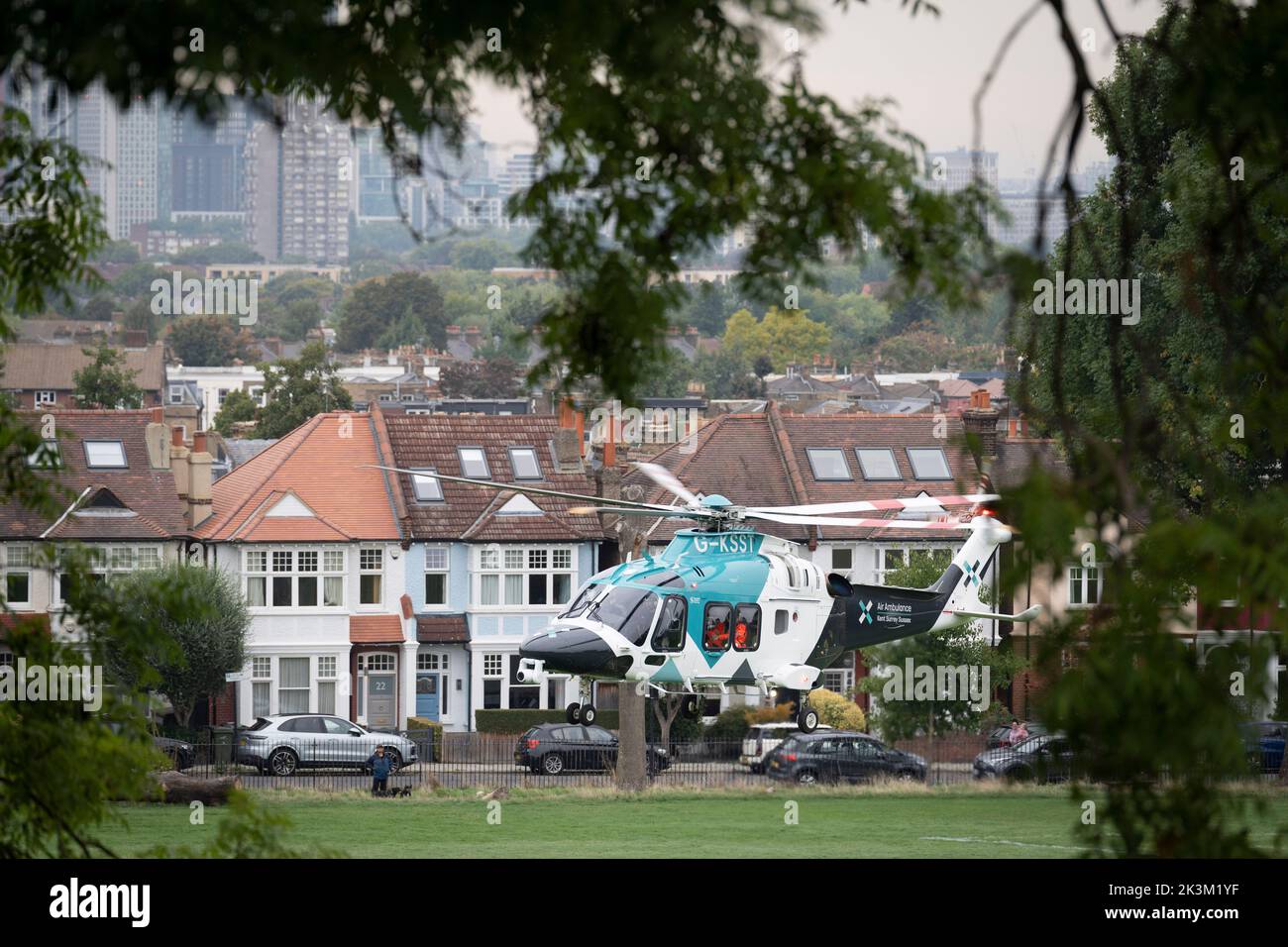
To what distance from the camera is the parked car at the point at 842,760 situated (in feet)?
151

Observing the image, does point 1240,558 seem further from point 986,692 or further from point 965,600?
point 986,692

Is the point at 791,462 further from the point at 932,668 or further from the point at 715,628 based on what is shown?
the point at 715,628

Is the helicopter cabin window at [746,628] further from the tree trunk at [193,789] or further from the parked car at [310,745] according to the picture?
the parked car at [310,745]

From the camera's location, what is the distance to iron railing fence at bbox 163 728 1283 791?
4547 cm

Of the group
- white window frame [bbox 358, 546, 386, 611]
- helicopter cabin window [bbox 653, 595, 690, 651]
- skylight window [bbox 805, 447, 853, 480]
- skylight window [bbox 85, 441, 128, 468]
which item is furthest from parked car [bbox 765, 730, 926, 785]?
skylight window [bbox 85, 441, 128, 468]

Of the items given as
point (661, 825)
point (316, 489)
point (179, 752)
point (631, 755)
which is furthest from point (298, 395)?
point (661, 825)

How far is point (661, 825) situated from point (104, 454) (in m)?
20.0

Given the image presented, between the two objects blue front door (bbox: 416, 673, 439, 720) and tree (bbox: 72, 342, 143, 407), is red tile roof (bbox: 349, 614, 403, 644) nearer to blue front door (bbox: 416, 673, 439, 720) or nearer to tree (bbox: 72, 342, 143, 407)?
blue front door (bbox: 416, 673, 439, 720)

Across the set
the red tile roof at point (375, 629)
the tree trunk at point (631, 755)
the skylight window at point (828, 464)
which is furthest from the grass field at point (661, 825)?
the skylight window at point (828, 464)

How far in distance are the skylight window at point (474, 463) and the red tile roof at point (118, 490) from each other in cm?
753

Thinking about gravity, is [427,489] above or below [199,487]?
below

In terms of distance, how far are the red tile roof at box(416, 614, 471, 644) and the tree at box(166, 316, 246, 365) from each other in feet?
331

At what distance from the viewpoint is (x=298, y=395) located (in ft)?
243
